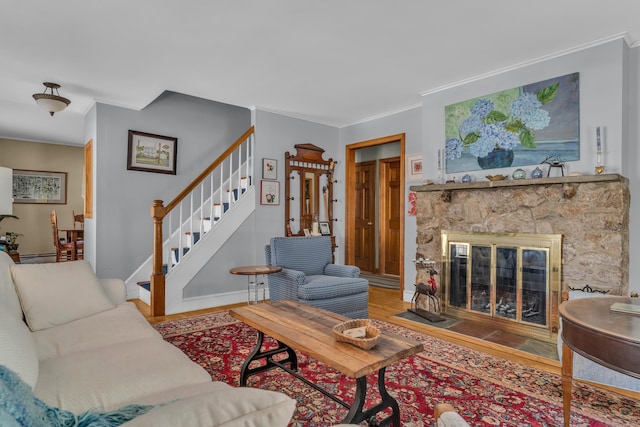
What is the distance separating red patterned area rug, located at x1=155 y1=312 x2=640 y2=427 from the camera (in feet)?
6.38

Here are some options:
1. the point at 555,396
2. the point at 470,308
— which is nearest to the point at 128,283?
the point at 470,308

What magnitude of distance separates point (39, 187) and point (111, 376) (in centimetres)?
766

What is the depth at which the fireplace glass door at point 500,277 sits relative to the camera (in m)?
3.26

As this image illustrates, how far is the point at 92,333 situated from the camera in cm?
196

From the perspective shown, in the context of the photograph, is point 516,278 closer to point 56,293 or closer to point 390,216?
point 390,216

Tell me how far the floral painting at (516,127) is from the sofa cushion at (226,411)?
347cm

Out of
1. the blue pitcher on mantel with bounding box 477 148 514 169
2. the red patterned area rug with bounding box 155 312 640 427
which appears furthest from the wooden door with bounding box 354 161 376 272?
the red patterned area rug with bounding box 155 312 640 427

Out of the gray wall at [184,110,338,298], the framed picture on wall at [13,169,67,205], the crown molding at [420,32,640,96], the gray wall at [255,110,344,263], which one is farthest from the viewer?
the framed picture on wall at [13,169,67,205]

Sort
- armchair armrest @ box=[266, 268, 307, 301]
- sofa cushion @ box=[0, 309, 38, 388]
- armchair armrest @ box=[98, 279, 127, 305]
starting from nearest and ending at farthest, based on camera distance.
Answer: sofa cushion @ box=[0, 309, 38, 388], armchair armrest @ box=[98, 279, 127, 305], armchair armrest @ box=[266, 268, 307, 301]

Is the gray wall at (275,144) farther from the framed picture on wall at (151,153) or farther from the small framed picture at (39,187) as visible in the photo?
the small framed picture at (39,187)

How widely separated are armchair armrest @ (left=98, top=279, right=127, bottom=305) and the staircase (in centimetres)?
122

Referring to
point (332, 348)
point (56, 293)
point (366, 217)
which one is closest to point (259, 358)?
point (332, 348)

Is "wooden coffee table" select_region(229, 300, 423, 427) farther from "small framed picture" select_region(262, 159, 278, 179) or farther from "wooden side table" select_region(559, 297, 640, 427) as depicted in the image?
"small framed picture" select_region(262, 159, 278, 179)

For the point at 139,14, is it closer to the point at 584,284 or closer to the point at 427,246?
the point at 427,246
